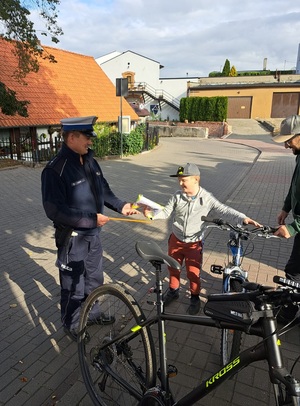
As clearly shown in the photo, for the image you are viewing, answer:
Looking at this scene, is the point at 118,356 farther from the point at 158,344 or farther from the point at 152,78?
the point at 152,78

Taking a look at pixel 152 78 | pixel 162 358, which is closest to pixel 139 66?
pixel 152 78

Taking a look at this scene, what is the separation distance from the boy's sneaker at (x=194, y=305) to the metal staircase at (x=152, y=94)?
39.3 meters

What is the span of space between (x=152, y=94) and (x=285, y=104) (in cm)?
1651

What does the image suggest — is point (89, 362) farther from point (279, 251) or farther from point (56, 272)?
point (279, 251)

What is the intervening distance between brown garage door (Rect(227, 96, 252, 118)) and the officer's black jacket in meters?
39.5

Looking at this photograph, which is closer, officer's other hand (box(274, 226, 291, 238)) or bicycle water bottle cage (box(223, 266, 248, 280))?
officer's other hand (box(274, 226, 291, 238))

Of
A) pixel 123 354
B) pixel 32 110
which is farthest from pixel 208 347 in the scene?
pixel 32 110

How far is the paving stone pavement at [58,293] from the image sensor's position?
2590 millimetres

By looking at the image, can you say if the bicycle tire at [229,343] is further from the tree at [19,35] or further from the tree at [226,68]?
the tree at [226,68]

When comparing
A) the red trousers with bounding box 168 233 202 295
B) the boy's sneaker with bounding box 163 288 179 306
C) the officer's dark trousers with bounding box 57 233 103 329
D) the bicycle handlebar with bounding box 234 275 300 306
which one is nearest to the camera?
the bicycle handlebar with bounding box 234 275 300 306

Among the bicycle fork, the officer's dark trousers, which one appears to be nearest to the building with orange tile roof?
the officer's dark trousers

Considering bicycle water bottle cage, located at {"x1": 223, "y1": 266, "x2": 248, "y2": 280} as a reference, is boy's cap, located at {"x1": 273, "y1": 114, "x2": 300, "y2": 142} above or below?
above

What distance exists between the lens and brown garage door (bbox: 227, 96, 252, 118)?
38750mm

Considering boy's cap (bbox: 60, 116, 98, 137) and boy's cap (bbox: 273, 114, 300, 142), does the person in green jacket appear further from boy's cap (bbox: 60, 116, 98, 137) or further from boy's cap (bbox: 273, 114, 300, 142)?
boy's cap (bbox: 60, 116, 98, 137)
